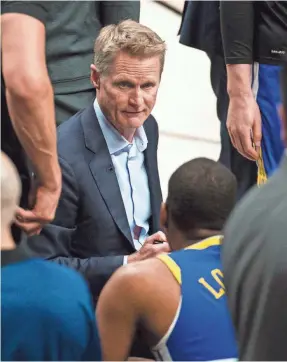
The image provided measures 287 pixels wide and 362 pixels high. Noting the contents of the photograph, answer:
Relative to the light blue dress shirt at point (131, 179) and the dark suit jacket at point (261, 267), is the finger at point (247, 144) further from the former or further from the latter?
the dark suit jacket at point (261, 267)

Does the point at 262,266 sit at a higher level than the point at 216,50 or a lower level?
higher

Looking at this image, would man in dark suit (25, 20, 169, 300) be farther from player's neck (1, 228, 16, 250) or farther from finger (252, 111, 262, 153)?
player's neck (1, 228, 16, 250)

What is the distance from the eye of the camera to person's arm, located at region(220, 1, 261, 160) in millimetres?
1754

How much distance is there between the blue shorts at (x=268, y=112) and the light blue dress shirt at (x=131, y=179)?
0.89 ft

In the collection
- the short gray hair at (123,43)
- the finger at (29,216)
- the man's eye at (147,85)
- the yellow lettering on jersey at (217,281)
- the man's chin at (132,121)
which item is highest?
the short gray hair at (123,43)

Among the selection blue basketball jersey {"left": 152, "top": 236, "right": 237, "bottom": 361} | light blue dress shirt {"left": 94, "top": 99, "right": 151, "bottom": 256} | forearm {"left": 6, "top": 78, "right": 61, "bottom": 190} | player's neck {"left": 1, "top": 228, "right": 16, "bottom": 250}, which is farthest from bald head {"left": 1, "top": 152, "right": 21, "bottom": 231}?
light blue dress shirt {"left": 94, "top": 99, "right": 151, "bottom": 256}

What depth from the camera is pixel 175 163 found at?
99.7 inches

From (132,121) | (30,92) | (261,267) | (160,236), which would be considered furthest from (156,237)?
(261,267)

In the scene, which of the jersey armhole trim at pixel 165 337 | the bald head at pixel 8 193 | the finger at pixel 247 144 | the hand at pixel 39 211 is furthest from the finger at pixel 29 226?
the finger at pixel 247 144

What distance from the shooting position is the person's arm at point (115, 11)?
5.68ft

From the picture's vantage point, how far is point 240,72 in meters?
1.78

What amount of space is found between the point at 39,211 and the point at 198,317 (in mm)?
283

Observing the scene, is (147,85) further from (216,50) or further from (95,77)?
(216,50)

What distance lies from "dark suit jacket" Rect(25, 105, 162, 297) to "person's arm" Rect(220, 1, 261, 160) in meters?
0.28
